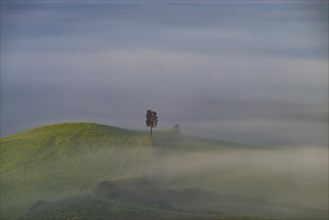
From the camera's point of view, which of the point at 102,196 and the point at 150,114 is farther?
the point at 150,114

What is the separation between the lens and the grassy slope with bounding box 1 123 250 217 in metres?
167

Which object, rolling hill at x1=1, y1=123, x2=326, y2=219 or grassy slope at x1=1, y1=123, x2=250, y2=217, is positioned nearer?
rolling hill at x1=1, y1=123, x2=326, y2=219

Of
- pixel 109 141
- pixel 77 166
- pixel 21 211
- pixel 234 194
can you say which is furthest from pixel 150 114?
pixel 21 211

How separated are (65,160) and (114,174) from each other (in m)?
17.6

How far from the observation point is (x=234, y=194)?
166875 mm

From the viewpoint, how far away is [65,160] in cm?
18275

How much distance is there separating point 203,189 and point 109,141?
3448 centimetres

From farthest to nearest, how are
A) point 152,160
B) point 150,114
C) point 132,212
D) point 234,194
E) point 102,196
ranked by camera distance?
1. point 150,114
2. point 152,160
3. point 234,194
4. point 102,196
5. point 132,212

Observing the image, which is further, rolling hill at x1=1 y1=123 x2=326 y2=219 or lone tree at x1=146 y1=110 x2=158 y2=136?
lone tree at x1=146 y1=110 x2=158 y2=136

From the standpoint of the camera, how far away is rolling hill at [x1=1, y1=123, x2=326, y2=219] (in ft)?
486

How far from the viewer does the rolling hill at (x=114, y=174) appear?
148125mm

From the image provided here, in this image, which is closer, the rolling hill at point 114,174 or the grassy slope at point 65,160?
the rolling hill at point 114,174

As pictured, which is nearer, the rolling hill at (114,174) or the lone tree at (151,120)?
the rolling hill at (114,174)

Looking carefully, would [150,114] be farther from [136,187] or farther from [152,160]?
[136,187]
